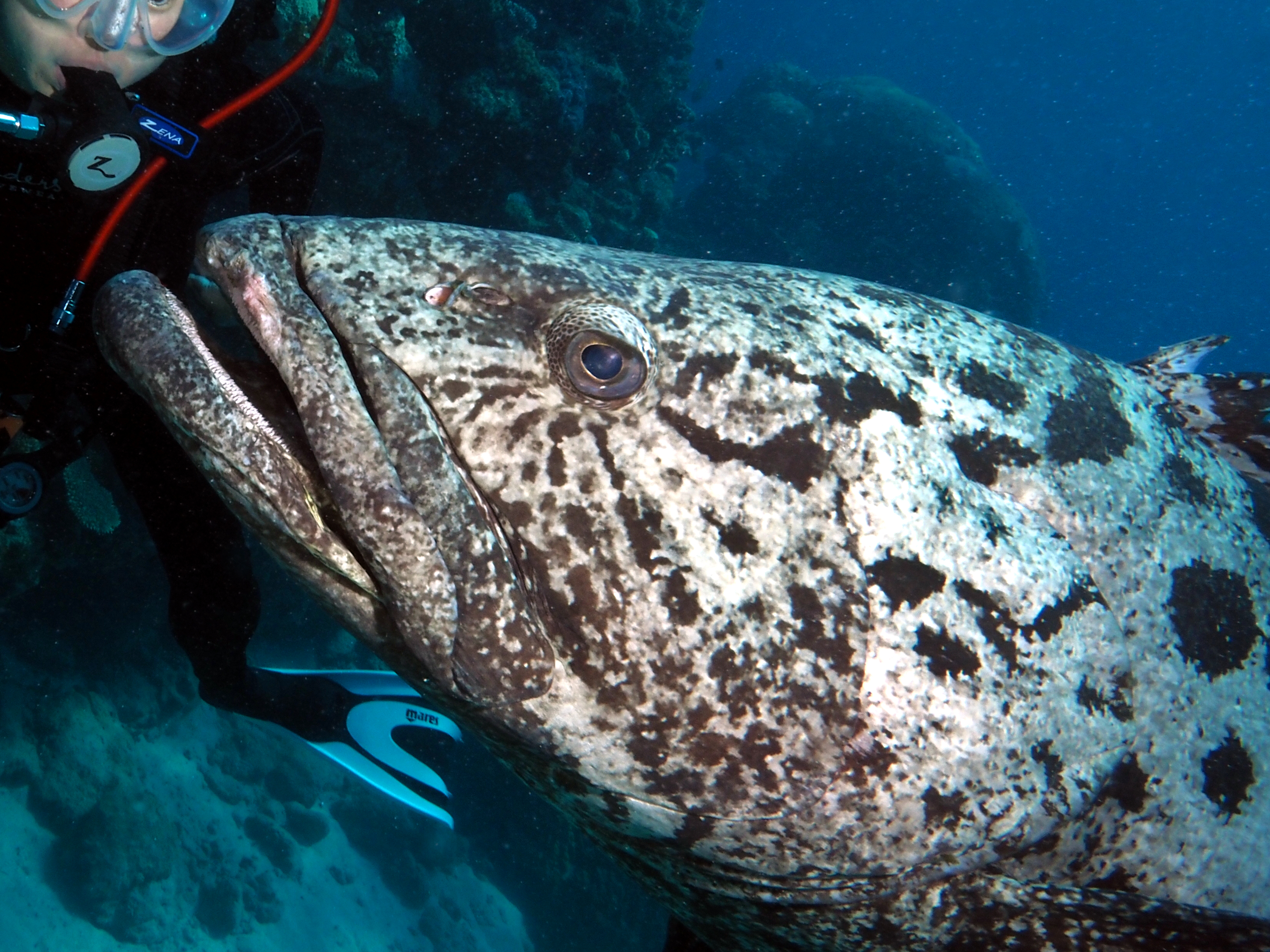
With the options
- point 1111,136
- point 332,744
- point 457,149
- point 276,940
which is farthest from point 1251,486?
point 1111,136

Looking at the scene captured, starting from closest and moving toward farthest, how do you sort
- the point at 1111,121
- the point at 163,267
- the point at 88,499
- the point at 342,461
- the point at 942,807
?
the point at 342,461 → the point at 942,807 → the point at 163,267 → the point at 88,499 → the point at 1111,121

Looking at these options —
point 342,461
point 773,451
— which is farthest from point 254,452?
point 773,451

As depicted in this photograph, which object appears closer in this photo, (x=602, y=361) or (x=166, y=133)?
(x=602, y=361)

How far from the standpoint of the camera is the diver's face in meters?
2.64

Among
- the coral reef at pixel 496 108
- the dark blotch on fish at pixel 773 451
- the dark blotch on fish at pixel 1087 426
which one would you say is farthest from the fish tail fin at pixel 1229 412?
the coral reef at pixel 496 108

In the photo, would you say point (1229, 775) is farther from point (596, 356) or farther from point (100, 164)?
point (100, 164)

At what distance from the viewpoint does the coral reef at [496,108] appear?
7766mm

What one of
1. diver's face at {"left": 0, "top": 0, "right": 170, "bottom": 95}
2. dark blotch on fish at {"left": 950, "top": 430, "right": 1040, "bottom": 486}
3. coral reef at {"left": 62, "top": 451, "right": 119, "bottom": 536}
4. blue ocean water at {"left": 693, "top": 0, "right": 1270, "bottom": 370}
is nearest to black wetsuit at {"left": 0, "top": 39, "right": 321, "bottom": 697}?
diver's face at {"left": 0, "top": 0, "right": 170, "bottom": 95}

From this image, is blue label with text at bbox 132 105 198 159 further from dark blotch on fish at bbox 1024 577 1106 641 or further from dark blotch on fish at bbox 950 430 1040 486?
dark blotch on fish at bbox 1024 577 1106 641

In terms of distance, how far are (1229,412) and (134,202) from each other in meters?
4.79

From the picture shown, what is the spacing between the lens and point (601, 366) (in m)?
1.73

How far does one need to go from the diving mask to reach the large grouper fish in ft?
5.69

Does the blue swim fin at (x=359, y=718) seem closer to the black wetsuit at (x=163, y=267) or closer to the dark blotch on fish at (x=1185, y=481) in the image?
the black wetsuit at (x=163, y=267)

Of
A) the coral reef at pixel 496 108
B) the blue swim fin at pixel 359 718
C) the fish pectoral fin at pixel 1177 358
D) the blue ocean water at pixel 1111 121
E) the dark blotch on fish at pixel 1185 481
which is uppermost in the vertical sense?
the blue ocean water at pixel 1111 121
